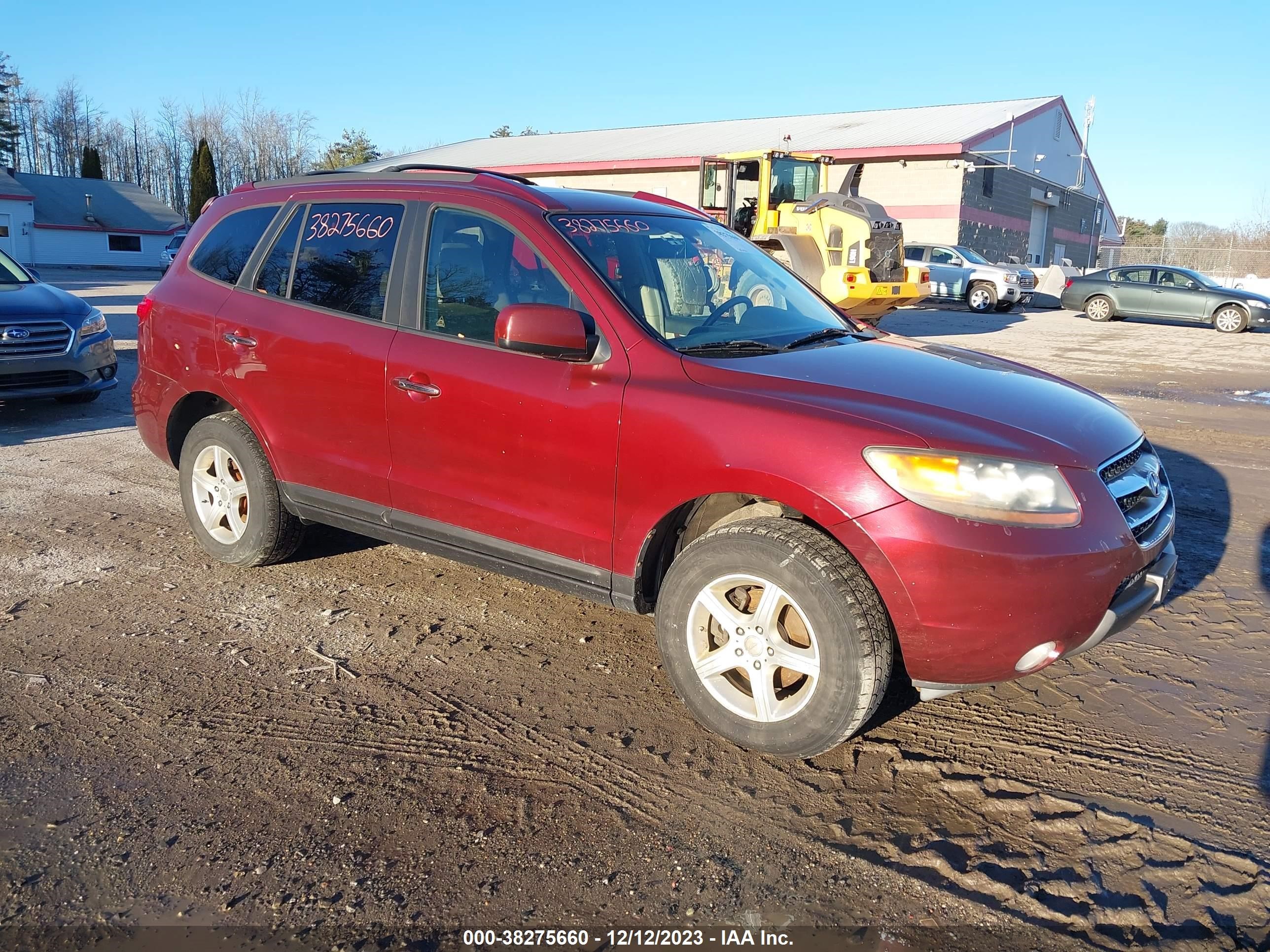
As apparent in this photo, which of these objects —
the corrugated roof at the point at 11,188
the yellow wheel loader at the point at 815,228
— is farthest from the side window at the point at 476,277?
the corrugated roof at the point at 11,188

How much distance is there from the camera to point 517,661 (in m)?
4.05

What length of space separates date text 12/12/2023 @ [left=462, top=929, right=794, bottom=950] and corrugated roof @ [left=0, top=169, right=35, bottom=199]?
52.7 m

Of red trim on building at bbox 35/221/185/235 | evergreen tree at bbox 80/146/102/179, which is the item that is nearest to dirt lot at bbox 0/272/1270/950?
red trim on building at bbox 35/221/185/235

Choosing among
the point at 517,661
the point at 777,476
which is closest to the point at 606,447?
the point at 777,476

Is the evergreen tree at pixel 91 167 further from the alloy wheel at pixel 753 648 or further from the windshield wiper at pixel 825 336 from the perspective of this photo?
the alloy wheel at pixel 753 648

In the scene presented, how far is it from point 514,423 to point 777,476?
1124 millimetres

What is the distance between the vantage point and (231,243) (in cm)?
500

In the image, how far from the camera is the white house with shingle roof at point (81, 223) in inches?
1790

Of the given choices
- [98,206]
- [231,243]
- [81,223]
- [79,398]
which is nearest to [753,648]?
[231,243]

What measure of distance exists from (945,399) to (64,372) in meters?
8.22

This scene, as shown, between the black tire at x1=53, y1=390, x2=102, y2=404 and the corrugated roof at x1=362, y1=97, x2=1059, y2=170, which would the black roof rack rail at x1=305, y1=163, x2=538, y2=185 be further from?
the corrugated roof at x1=362, y1=97, x2=1059, y2=170

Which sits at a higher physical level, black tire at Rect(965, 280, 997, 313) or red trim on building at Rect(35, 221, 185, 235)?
red trim on building at Rect(35, 221, 185, 235)

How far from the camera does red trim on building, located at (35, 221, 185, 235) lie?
153ft

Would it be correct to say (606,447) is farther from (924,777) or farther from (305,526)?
(305,526)
